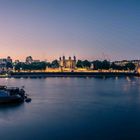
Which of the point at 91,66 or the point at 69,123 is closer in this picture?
the point at 69,123

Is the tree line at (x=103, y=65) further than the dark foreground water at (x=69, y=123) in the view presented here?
Yes

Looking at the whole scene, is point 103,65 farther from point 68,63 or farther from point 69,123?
point 69,123

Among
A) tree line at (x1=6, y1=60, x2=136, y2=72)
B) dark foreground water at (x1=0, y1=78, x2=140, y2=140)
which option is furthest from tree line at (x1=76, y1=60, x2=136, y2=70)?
dark foreground water at (x1=0, y1=78, x2=140, y2=140)

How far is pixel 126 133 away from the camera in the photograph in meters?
20.1

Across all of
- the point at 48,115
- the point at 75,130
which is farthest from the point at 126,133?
the point at 48,115

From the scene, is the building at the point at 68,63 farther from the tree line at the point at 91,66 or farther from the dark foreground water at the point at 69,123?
the dark foreground water at the point at 69,123

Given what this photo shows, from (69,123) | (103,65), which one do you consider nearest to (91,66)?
(103,65)

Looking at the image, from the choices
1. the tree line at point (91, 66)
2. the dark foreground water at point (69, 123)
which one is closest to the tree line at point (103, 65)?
the tree line at point (91, 66)

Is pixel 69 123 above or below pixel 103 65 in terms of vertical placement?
below

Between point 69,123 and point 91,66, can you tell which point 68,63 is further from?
point 69,123

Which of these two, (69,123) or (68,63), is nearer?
(69,123)

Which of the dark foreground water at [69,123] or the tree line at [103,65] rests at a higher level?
the tree line at [103,65]

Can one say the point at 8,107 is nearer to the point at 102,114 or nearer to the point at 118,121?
the point at 102,114

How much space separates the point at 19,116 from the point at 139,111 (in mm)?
9939
